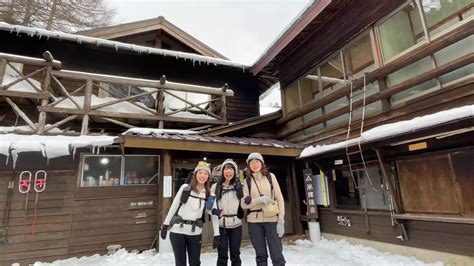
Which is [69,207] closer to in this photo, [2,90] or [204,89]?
[2,90]

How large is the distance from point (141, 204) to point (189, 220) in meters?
3.93

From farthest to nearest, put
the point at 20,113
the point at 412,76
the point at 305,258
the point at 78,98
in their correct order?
the point at 78,98, the point at 20,113, the point at 305,258, the point at 412,76

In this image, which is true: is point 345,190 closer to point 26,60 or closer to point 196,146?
point 196,146

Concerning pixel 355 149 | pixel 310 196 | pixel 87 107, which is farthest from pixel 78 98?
pixel 355 149

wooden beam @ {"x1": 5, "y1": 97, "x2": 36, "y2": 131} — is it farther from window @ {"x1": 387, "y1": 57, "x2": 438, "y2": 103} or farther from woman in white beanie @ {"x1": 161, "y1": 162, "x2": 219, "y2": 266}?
window @ {"x1": 387, "y1": 57, "x2": 438, "y2": 103}

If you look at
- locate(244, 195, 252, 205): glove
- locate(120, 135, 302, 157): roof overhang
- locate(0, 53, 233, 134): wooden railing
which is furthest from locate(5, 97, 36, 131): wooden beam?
locate(244, 195, 252, 205): glove

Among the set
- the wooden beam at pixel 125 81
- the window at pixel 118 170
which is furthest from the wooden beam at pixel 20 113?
the window at pixel 118 170

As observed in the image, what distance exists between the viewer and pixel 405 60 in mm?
5117

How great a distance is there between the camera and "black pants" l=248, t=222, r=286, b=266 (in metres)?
3.47

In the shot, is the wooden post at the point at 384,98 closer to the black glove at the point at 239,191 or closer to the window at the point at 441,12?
the window at the point at 441,12

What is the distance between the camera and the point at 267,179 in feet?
12.3

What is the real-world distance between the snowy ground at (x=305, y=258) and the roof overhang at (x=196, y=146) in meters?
2.31

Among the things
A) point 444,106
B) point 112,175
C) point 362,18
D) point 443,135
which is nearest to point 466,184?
point 443,135

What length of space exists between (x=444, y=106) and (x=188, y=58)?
24.5ft
